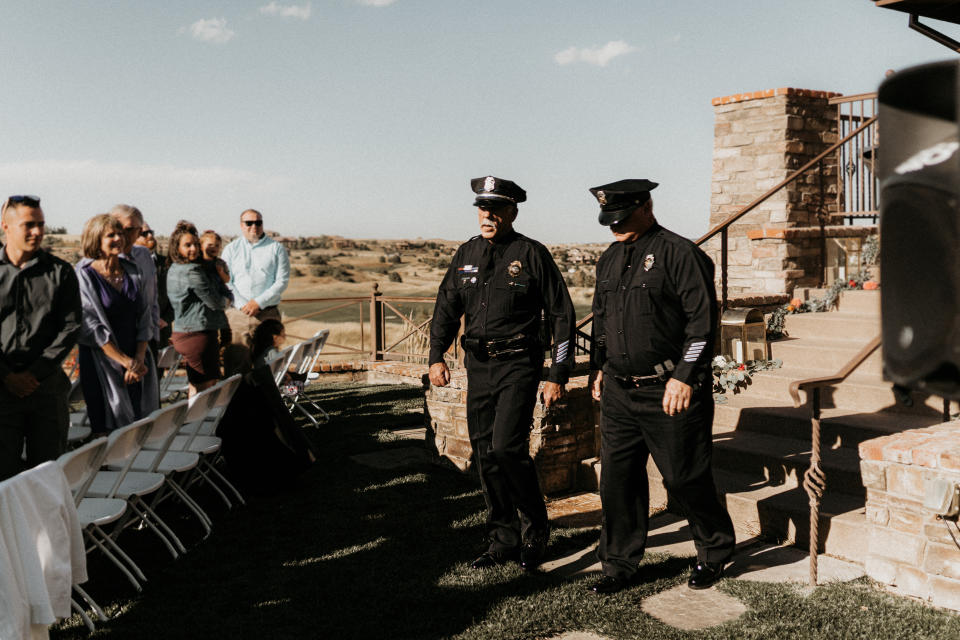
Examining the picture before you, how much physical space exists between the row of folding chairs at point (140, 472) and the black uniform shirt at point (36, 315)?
57 cm

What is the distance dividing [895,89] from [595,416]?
4.58 meters

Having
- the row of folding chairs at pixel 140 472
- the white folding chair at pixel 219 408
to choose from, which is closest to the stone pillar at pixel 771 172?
the white folding chair at pixel 219 408

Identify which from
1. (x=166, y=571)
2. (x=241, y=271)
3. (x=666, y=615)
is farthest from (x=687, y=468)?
(x=241, y=271)

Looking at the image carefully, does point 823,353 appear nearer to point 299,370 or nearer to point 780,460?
point 780,460

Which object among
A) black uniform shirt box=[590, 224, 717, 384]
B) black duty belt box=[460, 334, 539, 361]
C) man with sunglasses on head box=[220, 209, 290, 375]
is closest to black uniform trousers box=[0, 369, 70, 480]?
black duty belt box=[460, 334, 539, 361]

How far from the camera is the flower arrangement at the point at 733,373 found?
5.93 metres

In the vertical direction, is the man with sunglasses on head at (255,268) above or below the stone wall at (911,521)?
above

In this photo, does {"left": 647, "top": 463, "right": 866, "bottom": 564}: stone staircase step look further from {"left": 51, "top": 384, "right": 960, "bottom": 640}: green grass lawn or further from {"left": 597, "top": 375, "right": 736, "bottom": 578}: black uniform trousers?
{"left": 597, "top": 375, "right": 736, "bottom": 578}: black uniform trousers

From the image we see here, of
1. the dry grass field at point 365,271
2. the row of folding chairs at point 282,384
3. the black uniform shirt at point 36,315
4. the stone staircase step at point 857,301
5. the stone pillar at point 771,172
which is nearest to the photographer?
the black uniform shirt at point 36,315

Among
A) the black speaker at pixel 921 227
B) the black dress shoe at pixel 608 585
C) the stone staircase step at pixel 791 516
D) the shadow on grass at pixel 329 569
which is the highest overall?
the black speaker at pixel 921 227

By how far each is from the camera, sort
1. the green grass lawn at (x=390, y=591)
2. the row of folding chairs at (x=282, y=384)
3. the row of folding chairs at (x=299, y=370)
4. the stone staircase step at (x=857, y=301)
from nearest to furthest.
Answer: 1. the green grass lawn at (x=390, y=591)
2. the row of folding chairs at (x=282, y=384)
3. the stone staircase step at (x=857, y=301)
4. the row of folding chairs at (x=299, y=370)

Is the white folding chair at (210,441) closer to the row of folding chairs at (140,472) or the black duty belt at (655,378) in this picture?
the row of folding chairs at (140,472)

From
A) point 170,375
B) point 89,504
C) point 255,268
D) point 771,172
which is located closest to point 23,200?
point 89,504

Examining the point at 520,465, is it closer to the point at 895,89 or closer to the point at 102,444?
the point at 102,444
